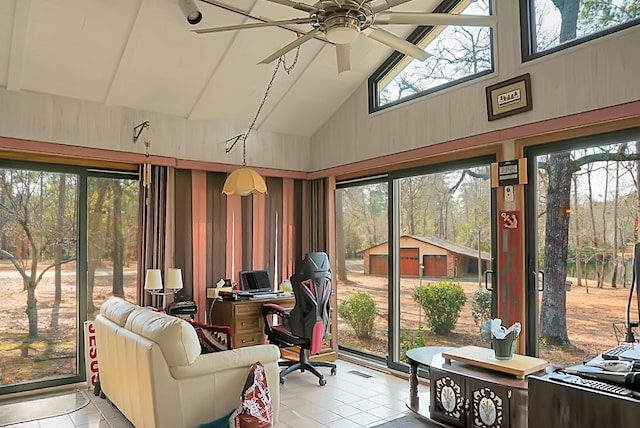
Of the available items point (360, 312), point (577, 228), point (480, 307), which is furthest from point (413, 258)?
point (577, 228)

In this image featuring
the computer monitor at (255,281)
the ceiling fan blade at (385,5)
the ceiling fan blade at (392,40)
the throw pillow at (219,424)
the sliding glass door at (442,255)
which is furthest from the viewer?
the computer monitor at (255,281)

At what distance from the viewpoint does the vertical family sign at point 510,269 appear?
3.97 m

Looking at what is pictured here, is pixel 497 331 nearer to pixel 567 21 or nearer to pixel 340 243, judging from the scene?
pixel 567 21

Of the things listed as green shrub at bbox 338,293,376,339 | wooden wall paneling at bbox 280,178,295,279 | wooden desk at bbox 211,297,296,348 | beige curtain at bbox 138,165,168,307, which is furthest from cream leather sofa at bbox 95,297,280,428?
wooden wall paneling at bbox 280,178,295,279

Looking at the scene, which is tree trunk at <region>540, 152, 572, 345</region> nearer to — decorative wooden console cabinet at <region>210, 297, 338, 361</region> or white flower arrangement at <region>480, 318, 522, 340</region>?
white flower arrangement at <region>480, 318, 522, 340</region>

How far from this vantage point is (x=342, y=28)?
2.56 metres

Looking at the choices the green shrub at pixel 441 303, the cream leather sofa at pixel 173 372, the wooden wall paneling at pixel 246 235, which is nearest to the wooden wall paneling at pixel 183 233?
the wooden wall paneling at pixel 246 235

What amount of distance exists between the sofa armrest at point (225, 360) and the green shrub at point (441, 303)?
190 cm

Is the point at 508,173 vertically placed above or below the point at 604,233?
above

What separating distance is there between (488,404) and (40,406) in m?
3.51

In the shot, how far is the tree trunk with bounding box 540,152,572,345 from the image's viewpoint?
12.5 feet

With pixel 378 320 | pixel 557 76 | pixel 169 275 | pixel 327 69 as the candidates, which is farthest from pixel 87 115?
pixel 557 76

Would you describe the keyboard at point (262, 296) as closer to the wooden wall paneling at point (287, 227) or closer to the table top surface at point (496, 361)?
the wooden wall paneling at point (287, 227)

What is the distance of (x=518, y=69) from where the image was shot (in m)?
3.97
